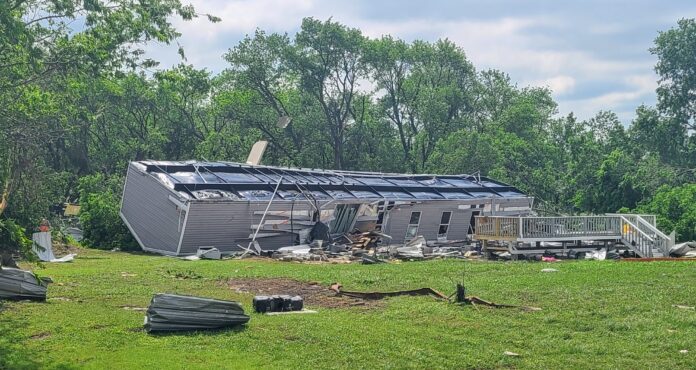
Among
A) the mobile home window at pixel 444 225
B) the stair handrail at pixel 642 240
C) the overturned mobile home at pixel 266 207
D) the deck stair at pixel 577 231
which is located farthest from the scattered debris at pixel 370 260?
the mobile home window at pixel 444 225

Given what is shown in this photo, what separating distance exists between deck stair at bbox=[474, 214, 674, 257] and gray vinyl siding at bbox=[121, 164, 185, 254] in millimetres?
11691

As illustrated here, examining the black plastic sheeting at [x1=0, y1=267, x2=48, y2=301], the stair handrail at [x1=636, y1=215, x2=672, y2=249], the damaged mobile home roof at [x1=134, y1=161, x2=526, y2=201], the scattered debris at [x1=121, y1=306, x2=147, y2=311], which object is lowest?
the scattered debris at [x1=121, y1=306, x2=147, y2=311]

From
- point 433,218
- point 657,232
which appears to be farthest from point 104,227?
point 657,232

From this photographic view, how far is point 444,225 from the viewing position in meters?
35.8

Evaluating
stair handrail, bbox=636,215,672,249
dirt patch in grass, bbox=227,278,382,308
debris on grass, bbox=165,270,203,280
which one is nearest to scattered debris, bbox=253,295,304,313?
dirt patch in grass, bbox=227,278,382,308

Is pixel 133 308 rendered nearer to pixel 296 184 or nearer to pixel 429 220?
pixel 296 184

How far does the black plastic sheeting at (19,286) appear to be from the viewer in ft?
43.6

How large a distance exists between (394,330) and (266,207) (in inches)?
700

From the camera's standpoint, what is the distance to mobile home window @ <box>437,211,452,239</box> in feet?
117

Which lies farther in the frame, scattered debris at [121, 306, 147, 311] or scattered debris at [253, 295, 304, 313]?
scattered debris at [121, 306, 147, 311]

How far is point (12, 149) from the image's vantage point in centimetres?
1744

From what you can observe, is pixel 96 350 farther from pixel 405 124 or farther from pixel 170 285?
pixel 405 124

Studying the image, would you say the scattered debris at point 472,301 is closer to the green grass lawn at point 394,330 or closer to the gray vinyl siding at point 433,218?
the green grass lawn at point 394,330

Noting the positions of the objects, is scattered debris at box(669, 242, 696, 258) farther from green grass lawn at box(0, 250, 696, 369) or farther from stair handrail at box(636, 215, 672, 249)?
green grass lawn at box(0, 250, 696, 369)
